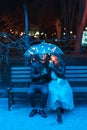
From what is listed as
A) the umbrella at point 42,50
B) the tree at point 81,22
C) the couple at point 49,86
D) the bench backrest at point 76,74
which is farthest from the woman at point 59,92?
the tree at point 81,22

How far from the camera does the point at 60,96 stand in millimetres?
6812

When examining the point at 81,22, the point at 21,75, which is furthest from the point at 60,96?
the point at 81,22

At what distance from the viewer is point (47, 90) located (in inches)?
272

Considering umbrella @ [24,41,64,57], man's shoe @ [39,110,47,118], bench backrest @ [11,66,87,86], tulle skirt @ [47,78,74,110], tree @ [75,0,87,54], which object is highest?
tree @ [75,0,87,54]

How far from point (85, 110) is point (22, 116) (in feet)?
4.19

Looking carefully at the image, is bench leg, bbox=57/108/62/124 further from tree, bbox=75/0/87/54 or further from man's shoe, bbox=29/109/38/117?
tree, bbox=75/0/87/54

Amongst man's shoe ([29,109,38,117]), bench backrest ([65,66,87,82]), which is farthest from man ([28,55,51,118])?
bench backrest ([65,66,87,82])

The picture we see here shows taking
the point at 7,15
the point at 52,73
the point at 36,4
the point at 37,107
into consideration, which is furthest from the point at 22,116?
the point at 7,15

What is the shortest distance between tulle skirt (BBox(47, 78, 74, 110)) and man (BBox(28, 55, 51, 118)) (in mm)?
118

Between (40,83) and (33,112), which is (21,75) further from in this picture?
(33,112)

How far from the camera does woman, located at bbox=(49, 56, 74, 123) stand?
267 inches

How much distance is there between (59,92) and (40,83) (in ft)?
1.53

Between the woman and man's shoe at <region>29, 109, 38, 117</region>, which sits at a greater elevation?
the woman

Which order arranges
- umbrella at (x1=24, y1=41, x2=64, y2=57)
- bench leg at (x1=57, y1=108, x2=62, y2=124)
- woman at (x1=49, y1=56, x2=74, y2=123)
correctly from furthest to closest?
umbrella at (x1=24, y1=41, x2=64, y2=57), woman at (x1=49, y1=56, x2=74, y2=123), bench leg at (x1=57, y1=108, x2=62, y2=124)
